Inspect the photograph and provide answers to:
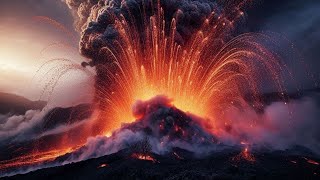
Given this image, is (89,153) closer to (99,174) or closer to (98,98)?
(99,174)

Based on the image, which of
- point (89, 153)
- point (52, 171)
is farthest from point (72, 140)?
point (52, 171)

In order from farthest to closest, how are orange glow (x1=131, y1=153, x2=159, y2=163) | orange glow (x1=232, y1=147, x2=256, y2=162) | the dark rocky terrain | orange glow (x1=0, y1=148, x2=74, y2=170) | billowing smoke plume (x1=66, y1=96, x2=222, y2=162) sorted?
billowing smoke plume (x1=66, y1=96, x2=222, y2=162), orange glow (x1=0, y1=148, x2=74, y2=170), orange glow (x1=232, y1=147, x2=256, y2=162), orange glow (x1=131, y1=153, x2=159, y2=163), the dark rocky terrain

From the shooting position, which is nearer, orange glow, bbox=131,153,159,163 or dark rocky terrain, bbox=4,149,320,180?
dark rocky terrain, bbox=4,149,320,180

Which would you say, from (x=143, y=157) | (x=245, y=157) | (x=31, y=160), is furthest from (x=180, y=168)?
(x=31, y=160)

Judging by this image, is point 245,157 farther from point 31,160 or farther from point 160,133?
point 31,160

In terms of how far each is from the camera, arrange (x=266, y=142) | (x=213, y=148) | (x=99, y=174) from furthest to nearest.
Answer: (x=266, y=142) < (x=213, y=148) < (x=99, y=174)

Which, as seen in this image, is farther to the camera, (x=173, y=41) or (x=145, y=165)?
(x=173, y=41)

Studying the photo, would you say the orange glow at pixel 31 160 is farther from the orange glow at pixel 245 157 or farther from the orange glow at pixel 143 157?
the orange glow at pixel 245 157

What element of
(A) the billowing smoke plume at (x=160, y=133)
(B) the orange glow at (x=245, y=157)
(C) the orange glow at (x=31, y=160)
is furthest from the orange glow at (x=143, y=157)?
(C) the orange glow at (x=31, y=160)

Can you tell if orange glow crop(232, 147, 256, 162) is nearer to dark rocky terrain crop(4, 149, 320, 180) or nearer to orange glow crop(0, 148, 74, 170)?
dark rocky terrain crop(4, 149, 320, 180)

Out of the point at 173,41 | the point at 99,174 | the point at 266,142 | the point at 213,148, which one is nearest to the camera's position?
the point at 99,174

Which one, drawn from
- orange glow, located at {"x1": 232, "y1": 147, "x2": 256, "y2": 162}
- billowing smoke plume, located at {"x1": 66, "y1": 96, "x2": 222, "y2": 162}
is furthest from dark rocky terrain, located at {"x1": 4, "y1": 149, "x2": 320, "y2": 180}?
billowing smoke plume, located at {"x1": 66, "y1": 96, "x2": 222, "y2": 162}
